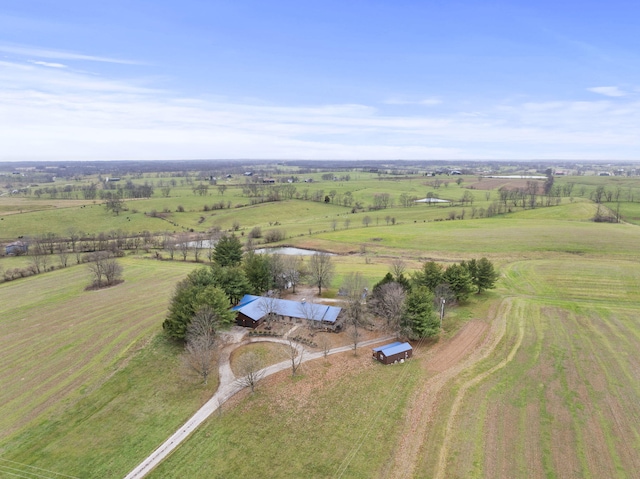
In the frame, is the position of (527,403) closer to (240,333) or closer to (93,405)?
(240,333)

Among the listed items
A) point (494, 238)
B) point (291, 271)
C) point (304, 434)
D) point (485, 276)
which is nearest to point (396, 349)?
point (304, 434)

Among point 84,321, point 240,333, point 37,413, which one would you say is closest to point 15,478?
point 37,413

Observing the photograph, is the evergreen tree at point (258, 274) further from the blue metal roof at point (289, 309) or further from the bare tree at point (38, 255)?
the bare tree at point (38, 255)

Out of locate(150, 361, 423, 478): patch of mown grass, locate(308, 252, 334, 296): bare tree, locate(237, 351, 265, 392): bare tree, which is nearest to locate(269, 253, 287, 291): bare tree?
locate(308, 252, 334, 296): bare tree

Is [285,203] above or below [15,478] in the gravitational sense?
above

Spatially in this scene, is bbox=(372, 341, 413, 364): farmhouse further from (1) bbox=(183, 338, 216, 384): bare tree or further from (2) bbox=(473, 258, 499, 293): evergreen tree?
(2) bbox=(473, 258, 499, 293): evergreen tree

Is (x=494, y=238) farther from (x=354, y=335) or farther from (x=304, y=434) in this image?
(x=304, y=434)
